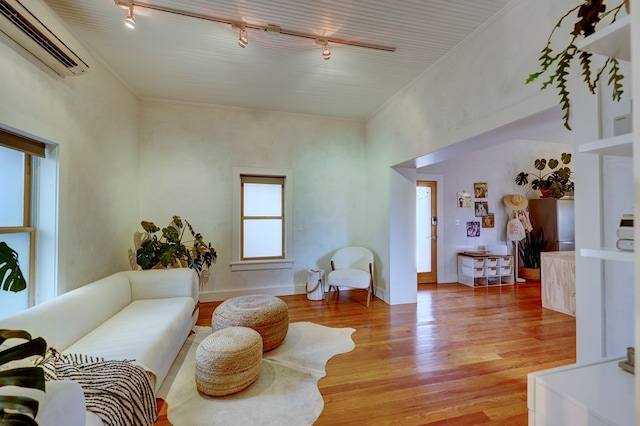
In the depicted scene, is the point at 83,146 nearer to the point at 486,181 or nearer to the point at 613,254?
the point at 613,254

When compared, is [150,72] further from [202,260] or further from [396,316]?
[396,316]

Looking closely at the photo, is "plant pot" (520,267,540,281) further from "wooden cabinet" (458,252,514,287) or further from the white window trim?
the white window trim

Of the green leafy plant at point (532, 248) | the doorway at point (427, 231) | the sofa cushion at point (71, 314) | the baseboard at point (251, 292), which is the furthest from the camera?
the doorway at point (427, 231)

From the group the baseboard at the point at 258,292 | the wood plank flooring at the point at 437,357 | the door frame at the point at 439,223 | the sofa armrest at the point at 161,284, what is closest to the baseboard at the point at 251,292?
the baseboard at the point at 258,292

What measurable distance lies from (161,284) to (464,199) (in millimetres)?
5693

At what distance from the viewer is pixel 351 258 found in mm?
4660

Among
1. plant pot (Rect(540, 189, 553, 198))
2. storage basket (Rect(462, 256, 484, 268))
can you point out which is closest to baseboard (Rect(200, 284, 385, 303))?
storage basket (Rect(462, 256, 484, 268))

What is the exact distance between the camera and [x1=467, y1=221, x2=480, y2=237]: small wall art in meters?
5.72

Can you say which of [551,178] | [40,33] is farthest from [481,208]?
[40,33]

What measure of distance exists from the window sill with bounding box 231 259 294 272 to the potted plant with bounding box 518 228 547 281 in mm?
4929

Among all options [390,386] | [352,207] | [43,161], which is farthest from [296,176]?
[390,386]

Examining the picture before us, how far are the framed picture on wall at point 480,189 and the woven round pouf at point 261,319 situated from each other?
496 cm

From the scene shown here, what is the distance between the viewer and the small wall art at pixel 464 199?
224 inches

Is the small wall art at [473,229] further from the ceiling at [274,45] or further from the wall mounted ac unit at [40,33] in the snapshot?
the wall mounted ac unit at [40,33]
